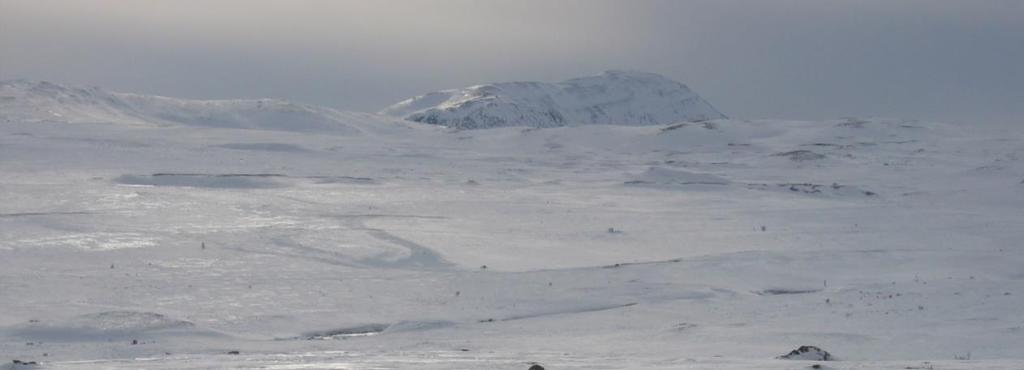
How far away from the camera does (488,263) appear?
32500 mm

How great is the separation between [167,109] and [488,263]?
337 feet

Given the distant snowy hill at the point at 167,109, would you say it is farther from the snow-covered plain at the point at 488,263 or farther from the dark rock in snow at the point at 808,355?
the dark rock in snow at the point at 808,355

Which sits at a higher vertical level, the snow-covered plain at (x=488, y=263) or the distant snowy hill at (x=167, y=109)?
the distant snowy hill at (x=167, y=109)

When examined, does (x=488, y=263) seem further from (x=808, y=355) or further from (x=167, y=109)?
(x=167, y=109)

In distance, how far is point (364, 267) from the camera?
31.4 metres

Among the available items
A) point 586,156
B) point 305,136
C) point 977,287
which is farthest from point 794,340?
point 305,136

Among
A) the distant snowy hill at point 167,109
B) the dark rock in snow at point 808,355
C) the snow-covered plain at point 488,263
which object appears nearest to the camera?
the dark rock in snow at point 808,355

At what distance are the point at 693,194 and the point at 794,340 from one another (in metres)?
38.8

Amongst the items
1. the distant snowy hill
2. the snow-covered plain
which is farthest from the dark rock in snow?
the distant snowy hill

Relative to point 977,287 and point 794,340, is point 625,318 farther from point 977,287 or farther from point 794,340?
point 977,287

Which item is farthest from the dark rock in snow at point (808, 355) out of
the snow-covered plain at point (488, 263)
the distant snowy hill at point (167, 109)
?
the distant snowy hill at point (167, 109)

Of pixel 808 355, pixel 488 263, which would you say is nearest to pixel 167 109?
pixel 488 263

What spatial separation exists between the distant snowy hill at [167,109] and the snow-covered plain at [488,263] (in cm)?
3900

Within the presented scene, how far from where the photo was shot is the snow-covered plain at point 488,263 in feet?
66.3
